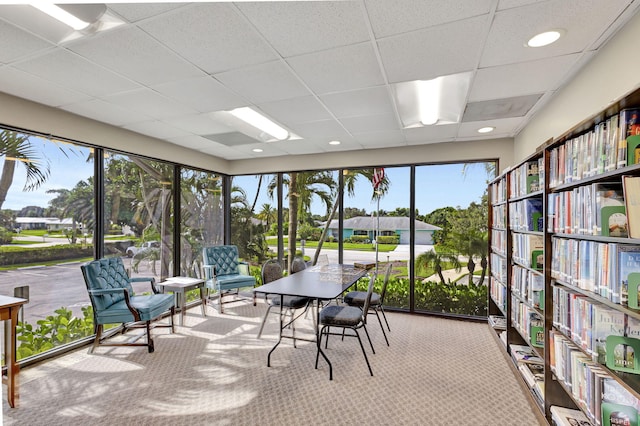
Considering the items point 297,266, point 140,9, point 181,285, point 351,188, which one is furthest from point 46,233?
point 351,188

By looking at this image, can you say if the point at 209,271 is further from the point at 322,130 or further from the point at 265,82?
the point at 265,82

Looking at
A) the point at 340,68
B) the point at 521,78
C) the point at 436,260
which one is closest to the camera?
the point at 340,68

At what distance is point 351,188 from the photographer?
17.4ft

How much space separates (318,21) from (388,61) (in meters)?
0.68

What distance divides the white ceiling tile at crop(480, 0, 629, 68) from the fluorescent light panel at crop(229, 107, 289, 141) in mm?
2325

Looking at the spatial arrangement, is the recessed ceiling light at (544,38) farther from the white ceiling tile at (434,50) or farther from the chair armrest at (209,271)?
the chair armrest at (209,271)

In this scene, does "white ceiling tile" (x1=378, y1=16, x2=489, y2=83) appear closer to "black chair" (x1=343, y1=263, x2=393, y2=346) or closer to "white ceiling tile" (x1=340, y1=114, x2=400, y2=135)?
"white ceiling tile" (x1=340, y1=114, x2=400, y2=135)

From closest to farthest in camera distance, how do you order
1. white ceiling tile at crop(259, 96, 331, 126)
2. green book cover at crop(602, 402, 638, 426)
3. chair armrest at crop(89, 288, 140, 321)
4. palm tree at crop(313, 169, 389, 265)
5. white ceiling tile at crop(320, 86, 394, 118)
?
1. green book cover at crop(602, 402, 638, 426)
2. white ceiling tile at crop(320, 86, 394, 118)
3. white ceiling tile at crop(259, 96, 331, 126)
4. chair armrest at crop(89, 288, 140, 321)
5. palm tree at crop(313, 169, 389, 265)

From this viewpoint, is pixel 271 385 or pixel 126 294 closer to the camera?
pixel 271 385

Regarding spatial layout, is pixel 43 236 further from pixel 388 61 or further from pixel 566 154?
pixel 566 154

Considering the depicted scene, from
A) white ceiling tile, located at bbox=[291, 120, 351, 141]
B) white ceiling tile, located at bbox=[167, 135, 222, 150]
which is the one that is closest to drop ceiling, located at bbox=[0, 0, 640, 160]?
white ceiling tile, located at bbox=[291, 120, 351, 141]

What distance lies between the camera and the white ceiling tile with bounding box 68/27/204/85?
2.01 m

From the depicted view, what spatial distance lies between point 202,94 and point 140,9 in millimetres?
1159

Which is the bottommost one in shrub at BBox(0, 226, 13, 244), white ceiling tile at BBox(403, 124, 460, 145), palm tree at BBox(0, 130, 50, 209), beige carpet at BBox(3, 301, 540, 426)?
beige carpet at BBox(3, 301, 540, 426)
